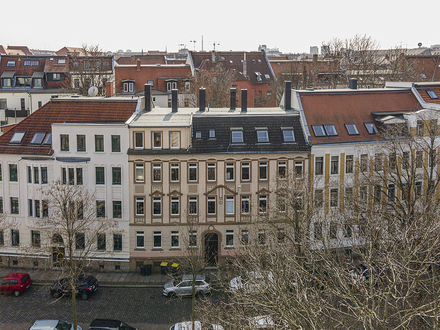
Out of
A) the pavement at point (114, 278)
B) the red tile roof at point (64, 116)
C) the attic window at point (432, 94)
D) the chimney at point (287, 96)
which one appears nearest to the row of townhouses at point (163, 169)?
the red tile roof at point (64, 116)

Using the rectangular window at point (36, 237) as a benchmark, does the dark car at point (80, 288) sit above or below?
below

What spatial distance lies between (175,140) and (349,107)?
17132mm

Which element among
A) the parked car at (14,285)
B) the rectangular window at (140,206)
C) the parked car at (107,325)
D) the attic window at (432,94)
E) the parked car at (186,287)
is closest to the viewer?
the parked car at (107,325)

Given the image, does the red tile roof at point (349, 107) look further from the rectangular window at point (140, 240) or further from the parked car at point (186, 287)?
the rectangular window at point (140, 240)

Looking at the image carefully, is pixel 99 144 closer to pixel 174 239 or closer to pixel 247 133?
pixel 174 239

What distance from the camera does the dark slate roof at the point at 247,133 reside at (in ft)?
146

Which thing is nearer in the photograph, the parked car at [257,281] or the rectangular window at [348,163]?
the parked car at [257,281]

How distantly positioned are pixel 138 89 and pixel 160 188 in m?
41.0

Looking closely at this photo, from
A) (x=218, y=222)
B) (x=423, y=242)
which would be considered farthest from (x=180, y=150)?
(x=423, y=242)

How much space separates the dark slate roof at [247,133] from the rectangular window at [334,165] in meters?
2.67

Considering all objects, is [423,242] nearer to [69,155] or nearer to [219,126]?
[219,126]

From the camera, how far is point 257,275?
1069 inches

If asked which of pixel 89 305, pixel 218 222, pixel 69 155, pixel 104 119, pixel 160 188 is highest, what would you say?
pixel 104 119

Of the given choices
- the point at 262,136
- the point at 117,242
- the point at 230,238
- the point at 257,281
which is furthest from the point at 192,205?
the point at 257,281
